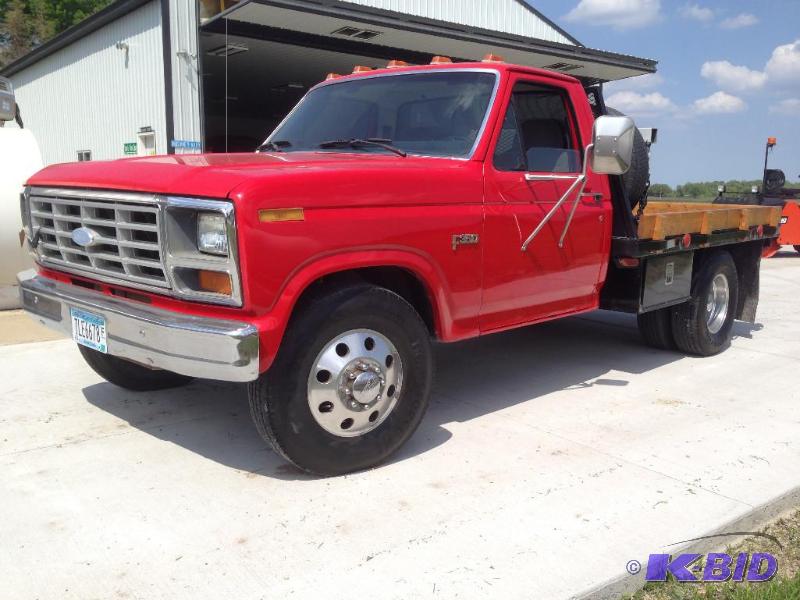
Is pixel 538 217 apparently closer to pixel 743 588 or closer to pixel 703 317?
pixel 743 588

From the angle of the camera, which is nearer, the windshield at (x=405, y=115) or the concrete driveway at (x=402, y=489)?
the concrete driveway at (x=402, y=489)

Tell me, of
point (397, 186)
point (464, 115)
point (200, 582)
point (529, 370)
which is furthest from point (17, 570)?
point (529, 370)

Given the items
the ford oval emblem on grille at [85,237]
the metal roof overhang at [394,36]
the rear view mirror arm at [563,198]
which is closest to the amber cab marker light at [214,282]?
the ford oval emblem on grille at [85,237]

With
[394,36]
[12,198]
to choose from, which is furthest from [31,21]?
[12,198]

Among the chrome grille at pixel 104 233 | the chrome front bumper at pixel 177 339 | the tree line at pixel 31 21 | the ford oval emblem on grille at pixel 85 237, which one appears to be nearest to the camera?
the chrome front bumper at pixel 177 339

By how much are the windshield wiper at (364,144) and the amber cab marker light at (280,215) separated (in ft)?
3.49

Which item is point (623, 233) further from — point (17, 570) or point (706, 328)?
point (17, 570)

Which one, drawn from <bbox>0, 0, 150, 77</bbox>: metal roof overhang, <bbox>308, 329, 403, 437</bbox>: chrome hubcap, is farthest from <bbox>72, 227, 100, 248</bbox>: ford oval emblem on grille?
<bbox>0, 0, 150, 77</bbox>: metal roof overhang

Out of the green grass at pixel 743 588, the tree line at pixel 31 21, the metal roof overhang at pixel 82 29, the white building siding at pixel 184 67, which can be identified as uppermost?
the tree line at pixel 31 21

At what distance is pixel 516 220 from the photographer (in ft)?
13.6

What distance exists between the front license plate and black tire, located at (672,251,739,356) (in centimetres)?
450

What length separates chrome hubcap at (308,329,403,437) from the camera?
3.35 metres

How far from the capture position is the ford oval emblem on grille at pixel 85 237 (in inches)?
137

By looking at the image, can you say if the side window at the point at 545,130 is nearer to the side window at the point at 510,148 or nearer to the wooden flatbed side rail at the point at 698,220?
the side window at the point at 510,148
